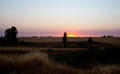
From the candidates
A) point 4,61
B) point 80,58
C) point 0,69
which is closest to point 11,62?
point 4,61

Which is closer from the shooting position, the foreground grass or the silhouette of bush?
the foreground grass

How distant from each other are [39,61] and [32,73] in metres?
5.07

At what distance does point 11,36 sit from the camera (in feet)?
302

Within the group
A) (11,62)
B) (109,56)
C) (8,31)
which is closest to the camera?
(11,62)

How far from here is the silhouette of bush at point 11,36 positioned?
91.0 m

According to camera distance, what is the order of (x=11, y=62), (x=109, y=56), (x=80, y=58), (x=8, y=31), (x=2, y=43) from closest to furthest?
(x=11, y=62) → (x=80, y=58) → (x=109, y=56) → (x=2, y=43) → (x=8, y=31)

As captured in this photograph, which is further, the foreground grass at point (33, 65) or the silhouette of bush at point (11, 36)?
the silhouette of bush at point (11, 36)

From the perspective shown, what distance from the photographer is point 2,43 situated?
286 ft

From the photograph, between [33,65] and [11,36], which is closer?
[33,65]

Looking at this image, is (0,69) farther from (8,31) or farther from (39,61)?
(8,31)

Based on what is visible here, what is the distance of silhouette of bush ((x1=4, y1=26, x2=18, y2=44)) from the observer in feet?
299

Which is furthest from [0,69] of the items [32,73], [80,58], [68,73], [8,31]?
[8,31]

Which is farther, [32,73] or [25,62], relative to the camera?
[25,62]

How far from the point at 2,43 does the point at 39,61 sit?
7119 cm
